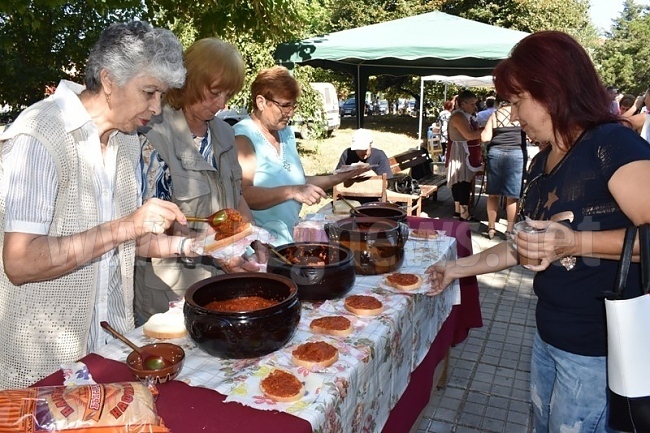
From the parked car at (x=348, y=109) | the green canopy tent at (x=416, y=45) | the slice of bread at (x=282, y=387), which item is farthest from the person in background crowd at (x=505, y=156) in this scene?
the parked car at (x=348, y=109)

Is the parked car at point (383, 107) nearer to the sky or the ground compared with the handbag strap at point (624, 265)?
nearer to the ground

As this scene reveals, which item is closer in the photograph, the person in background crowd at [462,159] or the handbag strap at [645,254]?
the handbag strap at [645,254]

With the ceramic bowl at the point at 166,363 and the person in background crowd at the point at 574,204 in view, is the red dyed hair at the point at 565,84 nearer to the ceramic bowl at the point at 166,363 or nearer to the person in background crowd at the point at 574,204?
the person in background crowd at the point at 574,204

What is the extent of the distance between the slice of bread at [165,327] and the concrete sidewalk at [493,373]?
1736 millimetres

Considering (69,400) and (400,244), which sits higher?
(69,400)

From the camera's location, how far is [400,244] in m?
2.11

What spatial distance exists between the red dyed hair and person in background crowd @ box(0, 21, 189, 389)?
42.5 inches

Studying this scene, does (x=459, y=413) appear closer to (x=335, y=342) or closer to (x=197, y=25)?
(x=335, y=342)

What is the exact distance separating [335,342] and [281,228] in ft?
3.95

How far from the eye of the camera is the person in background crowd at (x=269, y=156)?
2.62m

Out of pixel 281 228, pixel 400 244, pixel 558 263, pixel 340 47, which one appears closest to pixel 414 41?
pixel 340 47

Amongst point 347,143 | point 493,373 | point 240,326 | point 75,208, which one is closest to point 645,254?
point 240,326

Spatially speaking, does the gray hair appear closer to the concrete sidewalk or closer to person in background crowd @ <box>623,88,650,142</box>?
the concrete sidewalk

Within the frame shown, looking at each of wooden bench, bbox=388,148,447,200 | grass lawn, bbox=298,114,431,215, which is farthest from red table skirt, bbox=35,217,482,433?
wooden bench, bbox=388,148,447,200
